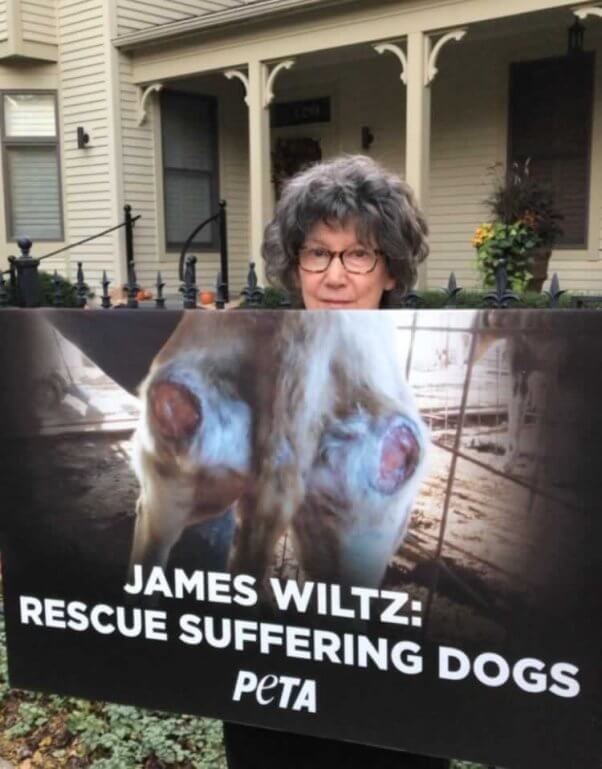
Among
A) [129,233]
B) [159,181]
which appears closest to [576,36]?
[159,181]

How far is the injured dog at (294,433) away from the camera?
3.96ft

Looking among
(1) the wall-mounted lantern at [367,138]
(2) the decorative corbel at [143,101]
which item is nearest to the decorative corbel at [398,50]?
(1) the wall-mounted lantern at [367,138]

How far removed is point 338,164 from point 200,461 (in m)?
0.59

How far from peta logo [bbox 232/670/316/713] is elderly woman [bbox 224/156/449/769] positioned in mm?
151

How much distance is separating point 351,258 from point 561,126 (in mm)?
7792

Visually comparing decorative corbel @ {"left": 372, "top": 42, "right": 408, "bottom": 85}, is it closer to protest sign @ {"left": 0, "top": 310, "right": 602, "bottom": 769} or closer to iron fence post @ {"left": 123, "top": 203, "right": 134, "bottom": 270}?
iron fence post @ {"left": 123, "top": 203, "right": 134, "bottom": 270}

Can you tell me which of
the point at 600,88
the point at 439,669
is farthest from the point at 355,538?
the point at 600,88

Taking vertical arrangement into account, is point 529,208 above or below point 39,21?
below

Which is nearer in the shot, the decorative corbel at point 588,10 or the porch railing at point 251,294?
the porch railing at point 251,294

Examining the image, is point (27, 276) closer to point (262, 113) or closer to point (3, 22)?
point (262, 113)

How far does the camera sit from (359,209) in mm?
1417

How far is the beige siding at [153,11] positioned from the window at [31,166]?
1.37 meters

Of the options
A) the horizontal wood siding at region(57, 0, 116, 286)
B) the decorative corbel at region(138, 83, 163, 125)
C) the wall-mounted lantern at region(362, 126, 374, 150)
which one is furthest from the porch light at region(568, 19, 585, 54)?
the horizontal wood siding at region(57, 0, 116, 286)

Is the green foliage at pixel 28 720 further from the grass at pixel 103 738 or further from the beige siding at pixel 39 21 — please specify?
the beige siding at pixel 39 21
